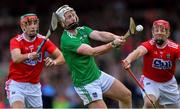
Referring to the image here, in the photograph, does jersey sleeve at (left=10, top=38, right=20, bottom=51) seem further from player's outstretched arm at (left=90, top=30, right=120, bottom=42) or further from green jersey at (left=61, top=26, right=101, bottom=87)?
player's outstretched arm at (left=90, top=30, right=120, bottom=42)

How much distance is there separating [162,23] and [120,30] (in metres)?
7.96

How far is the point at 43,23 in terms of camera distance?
914 inches

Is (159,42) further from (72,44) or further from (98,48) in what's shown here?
(72,44)

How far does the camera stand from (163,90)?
585 inches

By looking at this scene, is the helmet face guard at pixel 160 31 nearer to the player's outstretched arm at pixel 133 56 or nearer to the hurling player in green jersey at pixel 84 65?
the player's outstretched arm at pixel 133 56

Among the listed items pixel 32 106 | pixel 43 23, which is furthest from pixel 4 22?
pixel 32 106

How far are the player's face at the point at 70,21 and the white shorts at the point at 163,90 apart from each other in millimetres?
1944

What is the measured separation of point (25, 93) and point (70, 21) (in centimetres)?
156

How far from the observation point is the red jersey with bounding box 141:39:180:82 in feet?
47.6

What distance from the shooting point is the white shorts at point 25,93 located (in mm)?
14273

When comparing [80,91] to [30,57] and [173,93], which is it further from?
[173,93]

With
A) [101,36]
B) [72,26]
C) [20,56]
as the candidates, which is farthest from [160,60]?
[20,56]

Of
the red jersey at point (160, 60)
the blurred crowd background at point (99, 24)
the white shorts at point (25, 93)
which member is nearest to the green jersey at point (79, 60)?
the white shorts at point (25, 93)

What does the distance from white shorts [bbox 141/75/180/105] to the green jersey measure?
1.37m
